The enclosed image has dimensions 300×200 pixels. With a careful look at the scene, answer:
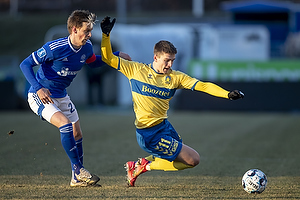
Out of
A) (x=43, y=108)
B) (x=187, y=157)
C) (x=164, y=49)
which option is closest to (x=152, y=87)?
(x=164, y=49)

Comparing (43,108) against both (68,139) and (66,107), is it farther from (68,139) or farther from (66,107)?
(68,139)

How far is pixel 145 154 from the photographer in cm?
859

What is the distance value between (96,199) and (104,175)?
1.50 meters

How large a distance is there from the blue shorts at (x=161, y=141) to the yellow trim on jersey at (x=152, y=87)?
0.07m

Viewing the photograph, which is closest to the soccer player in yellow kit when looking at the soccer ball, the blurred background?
the soccer ball

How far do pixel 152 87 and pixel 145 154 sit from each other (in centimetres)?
320

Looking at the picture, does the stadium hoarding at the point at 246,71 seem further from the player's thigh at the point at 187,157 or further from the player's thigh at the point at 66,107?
the player's thigh at the point at 187,157

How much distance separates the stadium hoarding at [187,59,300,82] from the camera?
17.8 m

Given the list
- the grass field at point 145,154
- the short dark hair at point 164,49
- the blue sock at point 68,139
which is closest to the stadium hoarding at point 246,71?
the grass field at point 145,154

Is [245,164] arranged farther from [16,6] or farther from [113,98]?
[16,6]

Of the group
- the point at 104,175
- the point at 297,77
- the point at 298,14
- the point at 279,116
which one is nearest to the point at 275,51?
the point at 298,14

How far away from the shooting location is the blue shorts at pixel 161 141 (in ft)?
18.2

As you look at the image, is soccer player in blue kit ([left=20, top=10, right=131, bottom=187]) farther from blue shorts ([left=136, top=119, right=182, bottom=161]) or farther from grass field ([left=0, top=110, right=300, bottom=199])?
blue shorts ([left=136, top=119, right=182, bottom=161])

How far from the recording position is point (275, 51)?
2533cm
